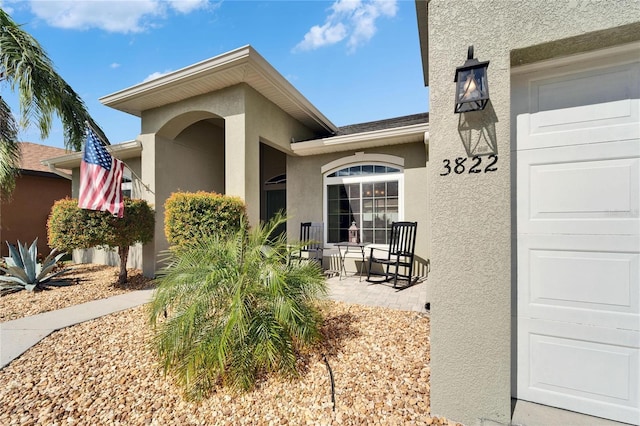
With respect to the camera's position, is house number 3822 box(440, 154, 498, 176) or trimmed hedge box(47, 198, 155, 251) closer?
house number 3822 box(440, 154, 498, 176)

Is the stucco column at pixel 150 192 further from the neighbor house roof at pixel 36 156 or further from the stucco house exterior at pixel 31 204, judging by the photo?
the neighbor house roof at pixel 36 156

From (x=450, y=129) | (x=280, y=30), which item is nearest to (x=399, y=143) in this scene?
(x=280, y=30)

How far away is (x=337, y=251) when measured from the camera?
24.6 ft

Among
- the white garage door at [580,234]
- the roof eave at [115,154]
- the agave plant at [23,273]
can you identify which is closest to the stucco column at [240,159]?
the roof eave at [115,154]

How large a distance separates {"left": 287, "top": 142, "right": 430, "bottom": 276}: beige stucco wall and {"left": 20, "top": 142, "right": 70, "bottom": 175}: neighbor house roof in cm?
1107

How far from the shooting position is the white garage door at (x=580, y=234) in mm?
1819

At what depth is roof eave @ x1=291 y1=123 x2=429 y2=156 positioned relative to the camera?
6309 mm

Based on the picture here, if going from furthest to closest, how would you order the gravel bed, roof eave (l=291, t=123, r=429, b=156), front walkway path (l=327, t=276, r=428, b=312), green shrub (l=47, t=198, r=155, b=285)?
1. roof eave (l=291, t=123, r=429, b=156)
2. green shrub (l=47, t=198, r=155, b=285)
3. front walkway path (l=327, t=276, r=428, b=312)
4. the gravel bed

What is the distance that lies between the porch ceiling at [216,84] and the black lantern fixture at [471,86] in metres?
4.59

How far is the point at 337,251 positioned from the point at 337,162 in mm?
2590

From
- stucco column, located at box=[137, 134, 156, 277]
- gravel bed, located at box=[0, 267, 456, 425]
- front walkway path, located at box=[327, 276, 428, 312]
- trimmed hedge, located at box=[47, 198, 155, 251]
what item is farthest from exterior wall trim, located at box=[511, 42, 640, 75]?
stucco column, located at box=[137, 134, 156, 277]

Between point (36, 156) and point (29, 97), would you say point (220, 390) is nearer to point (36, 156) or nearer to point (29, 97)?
point (29, 97)

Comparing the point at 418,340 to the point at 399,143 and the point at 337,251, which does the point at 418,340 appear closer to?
the point at 337,251

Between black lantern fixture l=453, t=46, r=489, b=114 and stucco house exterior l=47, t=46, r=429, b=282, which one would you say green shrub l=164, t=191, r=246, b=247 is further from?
black lantern fixture l=453, t=46, r=489, b=114
